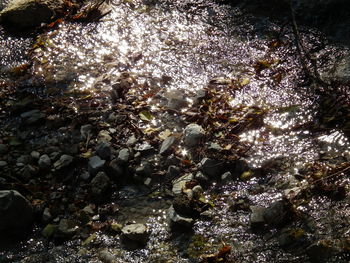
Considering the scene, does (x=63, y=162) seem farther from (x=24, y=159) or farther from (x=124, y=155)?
(x=124, y=155)

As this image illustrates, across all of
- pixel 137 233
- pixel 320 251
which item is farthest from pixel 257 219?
pixel 137 233

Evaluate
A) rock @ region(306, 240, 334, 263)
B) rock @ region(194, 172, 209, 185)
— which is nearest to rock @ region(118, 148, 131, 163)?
rock @ region(194, 172, 209, 185)

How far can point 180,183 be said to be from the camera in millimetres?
3158

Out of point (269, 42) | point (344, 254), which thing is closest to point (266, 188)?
point (344, 254)

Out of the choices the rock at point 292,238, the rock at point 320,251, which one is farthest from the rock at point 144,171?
the rock at point 320,251

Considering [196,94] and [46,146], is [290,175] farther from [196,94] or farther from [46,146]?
[46,146]

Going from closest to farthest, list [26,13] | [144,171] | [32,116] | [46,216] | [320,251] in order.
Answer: [320,251] < [46,216] < [144,171] < [32,116] < [26,13]

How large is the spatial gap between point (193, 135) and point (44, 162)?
4.24 feet

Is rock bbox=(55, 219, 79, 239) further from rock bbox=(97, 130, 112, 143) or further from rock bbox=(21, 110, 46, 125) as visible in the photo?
rock bbox=(21, 110, 46, 125)

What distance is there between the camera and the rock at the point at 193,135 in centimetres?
343

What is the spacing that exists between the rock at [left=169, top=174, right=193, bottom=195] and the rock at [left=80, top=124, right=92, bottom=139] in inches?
38.3

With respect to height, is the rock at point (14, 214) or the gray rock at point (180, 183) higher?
the gray rock at point (180, 183)

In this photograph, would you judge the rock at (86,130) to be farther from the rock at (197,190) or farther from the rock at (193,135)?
the rock at (197,190)

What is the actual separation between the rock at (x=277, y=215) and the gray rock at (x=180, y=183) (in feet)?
2.21
